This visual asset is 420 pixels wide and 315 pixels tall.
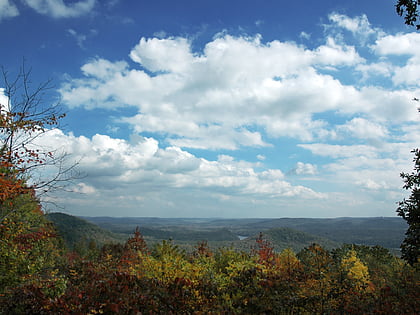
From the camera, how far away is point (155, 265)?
7883 mm

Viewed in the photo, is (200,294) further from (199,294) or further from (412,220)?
(412,220)

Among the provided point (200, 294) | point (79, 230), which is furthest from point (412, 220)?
point (79, 230)

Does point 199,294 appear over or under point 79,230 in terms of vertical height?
over

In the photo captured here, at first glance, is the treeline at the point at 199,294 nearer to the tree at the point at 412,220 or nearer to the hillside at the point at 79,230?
the tree at the point at 412,220

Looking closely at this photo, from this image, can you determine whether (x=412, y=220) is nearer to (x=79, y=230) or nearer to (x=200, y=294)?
(x=200, y=294)

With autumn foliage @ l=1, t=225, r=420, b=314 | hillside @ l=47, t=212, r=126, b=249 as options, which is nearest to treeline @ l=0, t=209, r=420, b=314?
autumn foliage @ l=1, t=225, r=420, b=314

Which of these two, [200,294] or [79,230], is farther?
[79,230]

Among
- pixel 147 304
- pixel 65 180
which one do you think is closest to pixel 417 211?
pixel 147 304

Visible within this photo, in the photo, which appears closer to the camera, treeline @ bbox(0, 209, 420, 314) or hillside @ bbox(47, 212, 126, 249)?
treeline @ bbox(0, 209, 420, 314)

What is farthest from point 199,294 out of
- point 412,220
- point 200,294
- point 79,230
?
point 79,230

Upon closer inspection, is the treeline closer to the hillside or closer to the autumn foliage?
the autumn foliage

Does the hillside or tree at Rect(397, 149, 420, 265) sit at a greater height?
tree at Rect(397, 149, 420, 265)

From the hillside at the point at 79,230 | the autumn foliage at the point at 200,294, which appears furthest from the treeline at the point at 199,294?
the hillside at the point at 79,230

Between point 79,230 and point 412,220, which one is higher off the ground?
point 412,220
